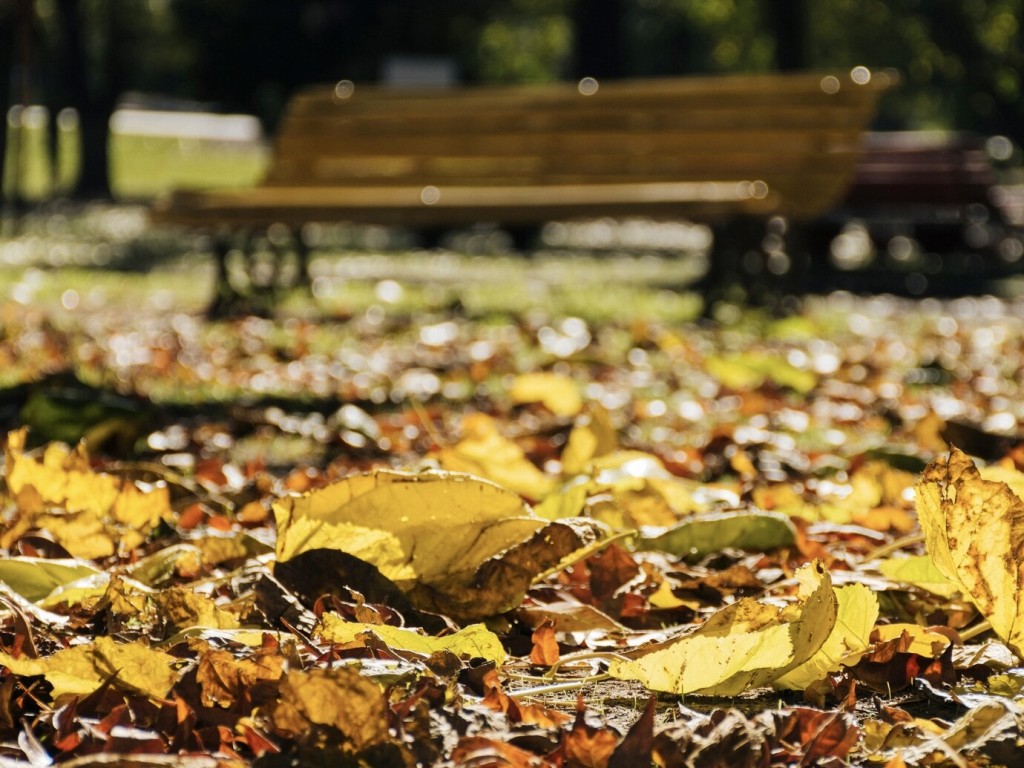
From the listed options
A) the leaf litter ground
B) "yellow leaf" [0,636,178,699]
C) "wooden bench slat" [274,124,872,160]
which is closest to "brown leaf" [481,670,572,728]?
the leaf litter ground

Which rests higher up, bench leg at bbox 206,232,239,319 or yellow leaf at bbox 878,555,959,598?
yellow leaf at bbox 878,555,959,598

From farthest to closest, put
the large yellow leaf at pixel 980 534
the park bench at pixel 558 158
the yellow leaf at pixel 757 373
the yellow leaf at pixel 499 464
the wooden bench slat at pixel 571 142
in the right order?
the wooden bench slat at pixel 571 142 → the park bench at pixel 558 158 → the yellow leaf at pixel 757 373 → the yellow leaf at pixel 499 464 → the large yellow leaf at pixel 980 534

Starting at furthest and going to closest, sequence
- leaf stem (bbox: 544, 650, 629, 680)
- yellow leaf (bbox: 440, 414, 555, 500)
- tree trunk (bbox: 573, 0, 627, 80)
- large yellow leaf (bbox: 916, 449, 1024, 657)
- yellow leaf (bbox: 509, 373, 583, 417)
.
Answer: tree trunk (bbox: 573, 0, 627, 80) → yellow leaf (bbox: 509, 373, 583, 417) → yellow leaf (bbox: 440, 414, 555, 500) → leaf stem (bbox: 544, 650, 629, 680) → large yellow leaf (bbox: 916, 449, 1024, 657)

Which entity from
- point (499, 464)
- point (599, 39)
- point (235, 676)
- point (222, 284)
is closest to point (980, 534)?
point (235, 676)

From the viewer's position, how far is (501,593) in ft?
6.89

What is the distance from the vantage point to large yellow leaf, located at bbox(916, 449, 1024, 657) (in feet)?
5.84

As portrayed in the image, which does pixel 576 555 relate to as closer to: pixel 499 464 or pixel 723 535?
pixel 723 535

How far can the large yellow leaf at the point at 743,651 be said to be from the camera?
5.88 feet

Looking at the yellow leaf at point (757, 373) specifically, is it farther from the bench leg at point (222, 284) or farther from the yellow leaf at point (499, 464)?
the bench leg at point (222, 284)

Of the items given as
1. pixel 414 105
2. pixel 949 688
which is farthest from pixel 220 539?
pixel 414 105

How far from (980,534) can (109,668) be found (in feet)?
3.33

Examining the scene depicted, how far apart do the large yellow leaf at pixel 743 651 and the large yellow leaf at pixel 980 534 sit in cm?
15

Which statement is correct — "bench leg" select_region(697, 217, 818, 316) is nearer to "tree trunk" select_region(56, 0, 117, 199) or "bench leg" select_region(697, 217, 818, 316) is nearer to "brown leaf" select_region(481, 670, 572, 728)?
"brown leaf" select_region(481, 670, 572, 728)

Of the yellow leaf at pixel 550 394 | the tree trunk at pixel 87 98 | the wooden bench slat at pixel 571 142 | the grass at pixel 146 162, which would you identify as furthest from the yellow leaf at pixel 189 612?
the tree trunk at pixel 87 98
